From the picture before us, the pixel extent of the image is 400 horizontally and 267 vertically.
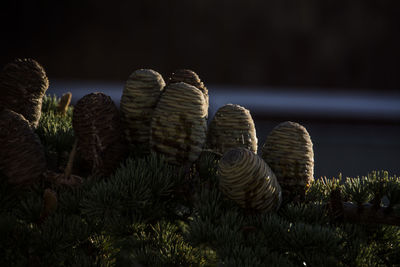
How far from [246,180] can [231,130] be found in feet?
0.28

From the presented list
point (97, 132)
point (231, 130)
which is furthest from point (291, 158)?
point (97, 132)

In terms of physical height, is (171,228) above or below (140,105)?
below

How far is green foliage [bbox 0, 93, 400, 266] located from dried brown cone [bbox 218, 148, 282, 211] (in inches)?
0.4

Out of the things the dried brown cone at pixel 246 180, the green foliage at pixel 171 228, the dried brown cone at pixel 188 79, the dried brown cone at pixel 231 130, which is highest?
the dried brown cone at pixel 188 79

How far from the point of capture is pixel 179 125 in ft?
1.43

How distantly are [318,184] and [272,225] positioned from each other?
5.9 inches

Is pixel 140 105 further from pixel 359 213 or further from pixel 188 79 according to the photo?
pixel 359 213

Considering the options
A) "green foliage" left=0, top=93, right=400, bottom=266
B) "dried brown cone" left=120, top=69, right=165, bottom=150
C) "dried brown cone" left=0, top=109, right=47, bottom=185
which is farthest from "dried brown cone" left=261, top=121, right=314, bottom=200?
"dried brown cone" left=0, top=109, right=47, bottom=185

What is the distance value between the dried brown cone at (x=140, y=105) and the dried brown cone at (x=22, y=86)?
0.33 ft

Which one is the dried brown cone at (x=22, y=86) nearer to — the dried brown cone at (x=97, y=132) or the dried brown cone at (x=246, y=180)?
the dried brown cone at (x=97, y=132)

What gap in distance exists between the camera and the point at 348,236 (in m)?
0.40

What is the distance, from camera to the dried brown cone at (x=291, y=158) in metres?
0.45

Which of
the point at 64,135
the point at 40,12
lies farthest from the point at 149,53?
the point at 64,135

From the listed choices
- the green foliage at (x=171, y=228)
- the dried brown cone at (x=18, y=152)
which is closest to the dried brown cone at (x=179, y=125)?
the green foliage at (x=171, y=228)
